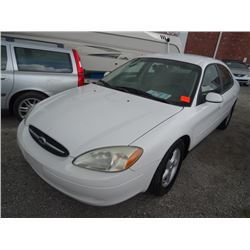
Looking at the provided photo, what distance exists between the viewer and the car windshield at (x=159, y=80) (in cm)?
230

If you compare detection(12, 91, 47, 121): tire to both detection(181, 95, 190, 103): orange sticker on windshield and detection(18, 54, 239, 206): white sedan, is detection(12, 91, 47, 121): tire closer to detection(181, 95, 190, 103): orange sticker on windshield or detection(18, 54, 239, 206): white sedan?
detection(18, 54, 239, 206): white sedan

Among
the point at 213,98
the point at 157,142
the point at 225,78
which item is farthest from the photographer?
the point at 225,78

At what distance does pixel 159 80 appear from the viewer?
101 inches

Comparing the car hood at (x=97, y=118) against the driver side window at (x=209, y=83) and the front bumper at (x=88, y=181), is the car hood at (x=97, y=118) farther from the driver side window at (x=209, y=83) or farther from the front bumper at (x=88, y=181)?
the driver side window at (x=209, y=83)

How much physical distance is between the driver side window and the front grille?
67.5 inches

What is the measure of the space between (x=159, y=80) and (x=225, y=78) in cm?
162

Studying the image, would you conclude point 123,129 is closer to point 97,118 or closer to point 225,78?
point 97,118

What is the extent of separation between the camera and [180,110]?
2.07 metres

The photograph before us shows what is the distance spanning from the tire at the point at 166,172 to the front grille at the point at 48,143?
93 centimetres

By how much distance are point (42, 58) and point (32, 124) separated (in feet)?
7.25

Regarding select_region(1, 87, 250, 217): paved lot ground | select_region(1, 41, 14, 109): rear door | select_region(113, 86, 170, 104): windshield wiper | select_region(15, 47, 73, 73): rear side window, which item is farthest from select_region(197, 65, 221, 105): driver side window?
select_region(1, 41, 14, 109): rear door

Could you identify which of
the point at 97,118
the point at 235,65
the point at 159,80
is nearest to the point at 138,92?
the point at 159,80

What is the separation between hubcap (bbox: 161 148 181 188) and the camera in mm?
2066

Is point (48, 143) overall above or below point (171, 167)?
above
